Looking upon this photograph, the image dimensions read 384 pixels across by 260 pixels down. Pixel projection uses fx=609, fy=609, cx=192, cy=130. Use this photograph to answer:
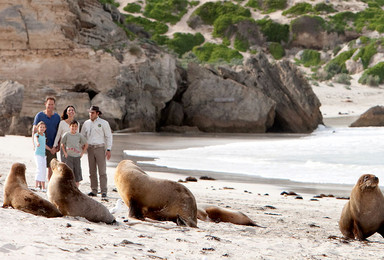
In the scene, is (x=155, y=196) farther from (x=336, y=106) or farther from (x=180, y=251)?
(x=336, y=106)

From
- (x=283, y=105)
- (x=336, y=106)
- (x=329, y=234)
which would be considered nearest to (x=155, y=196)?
(x=329, y=234)

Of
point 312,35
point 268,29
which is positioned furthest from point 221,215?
point 268,29

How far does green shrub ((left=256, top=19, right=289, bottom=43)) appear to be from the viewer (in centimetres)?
7225

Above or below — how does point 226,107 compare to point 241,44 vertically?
below

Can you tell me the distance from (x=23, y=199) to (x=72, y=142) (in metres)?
2.99

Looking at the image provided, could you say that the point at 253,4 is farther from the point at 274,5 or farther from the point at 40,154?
the point at 40,154

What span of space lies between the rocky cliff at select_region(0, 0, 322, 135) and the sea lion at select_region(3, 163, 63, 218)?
19.0m

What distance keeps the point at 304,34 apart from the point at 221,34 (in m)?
9.96

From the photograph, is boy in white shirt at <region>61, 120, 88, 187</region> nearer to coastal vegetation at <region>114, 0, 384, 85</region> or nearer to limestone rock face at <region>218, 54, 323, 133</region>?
limestone rock face at <region>218, 54, 323, 133</region>

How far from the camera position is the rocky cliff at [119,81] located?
2802cm

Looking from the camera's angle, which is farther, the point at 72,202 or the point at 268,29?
the point at 268,29

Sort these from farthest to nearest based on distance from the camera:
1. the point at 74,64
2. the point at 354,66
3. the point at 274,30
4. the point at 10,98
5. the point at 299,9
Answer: the point at 299,9 < the point at 274,30 < the point at 354,66 < the point at 74,64 < the point at 10,98

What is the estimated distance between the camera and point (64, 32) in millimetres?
28234

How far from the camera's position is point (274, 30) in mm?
72875
